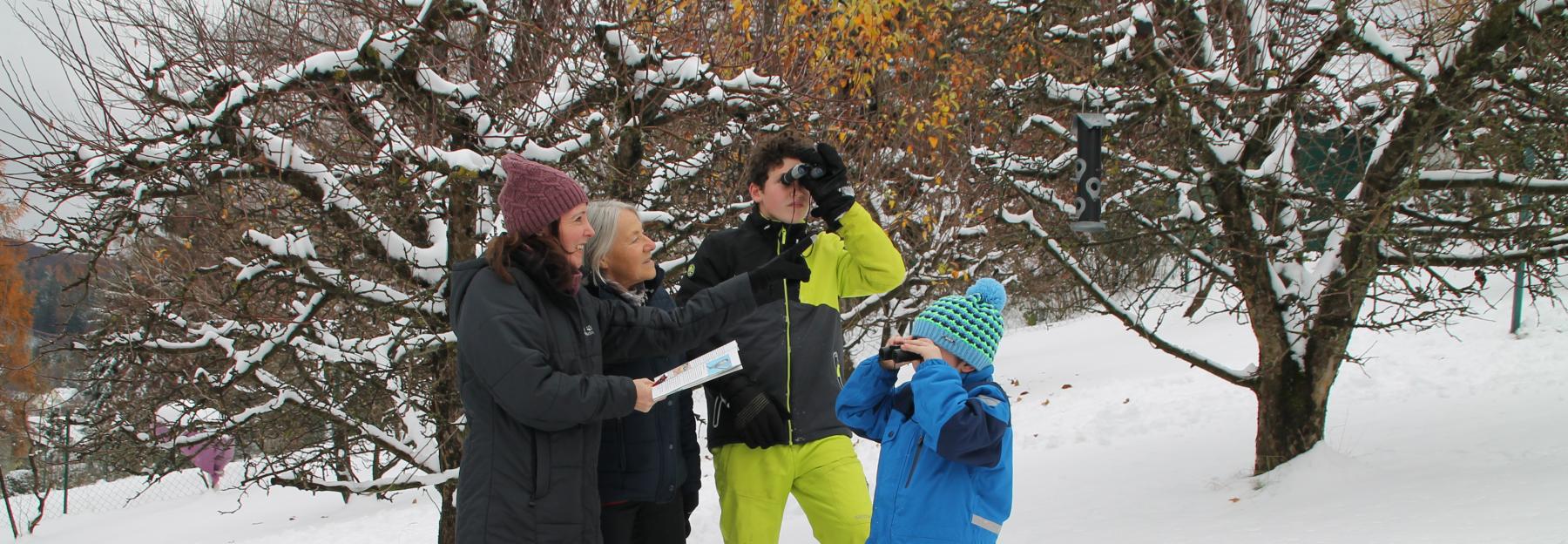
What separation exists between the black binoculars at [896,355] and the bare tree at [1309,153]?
101 inches

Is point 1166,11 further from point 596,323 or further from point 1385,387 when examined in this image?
point 1385,387

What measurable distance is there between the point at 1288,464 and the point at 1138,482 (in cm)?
112

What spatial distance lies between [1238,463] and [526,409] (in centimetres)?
562

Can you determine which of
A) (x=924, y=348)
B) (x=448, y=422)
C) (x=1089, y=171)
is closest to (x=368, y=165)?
(x=448, y=422)

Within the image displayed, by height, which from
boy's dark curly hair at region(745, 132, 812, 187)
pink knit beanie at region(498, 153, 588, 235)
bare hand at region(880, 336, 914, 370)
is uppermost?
boy's dark curly hair at region(745, 132, 812, 187)

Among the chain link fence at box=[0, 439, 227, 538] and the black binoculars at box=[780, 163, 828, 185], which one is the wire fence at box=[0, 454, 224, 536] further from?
the black binoculars at box=[780, 163, 828, 185]

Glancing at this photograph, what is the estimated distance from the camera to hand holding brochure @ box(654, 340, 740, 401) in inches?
87.8

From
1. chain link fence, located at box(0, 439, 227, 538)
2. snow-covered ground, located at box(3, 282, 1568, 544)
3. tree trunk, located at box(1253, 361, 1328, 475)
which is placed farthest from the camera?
chain link fence, located at box(0, 439, 227, 538)

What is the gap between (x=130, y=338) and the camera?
4.40 meters

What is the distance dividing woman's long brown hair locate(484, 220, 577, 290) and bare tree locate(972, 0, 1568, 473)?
11.0 ft

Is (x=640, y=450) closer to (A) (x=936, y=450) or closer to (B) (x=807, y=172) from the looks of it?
(A) (x=936, y=450)

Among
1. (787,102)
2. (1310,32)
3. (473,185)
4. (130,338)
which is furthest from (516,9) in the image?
(1310,32)

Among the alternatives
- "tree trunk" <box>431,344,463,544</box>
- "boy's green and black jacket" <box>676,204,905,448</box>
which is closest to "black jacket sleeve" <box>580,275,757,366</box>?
"boy's green and black jacket" <box>676,204,905,448</box>

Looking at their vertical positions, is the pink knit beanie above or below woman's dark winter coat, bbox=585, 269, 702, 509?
above
